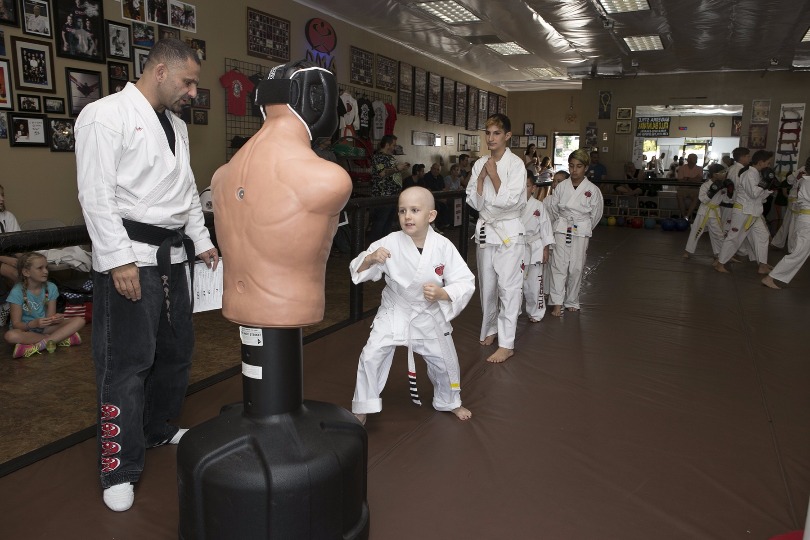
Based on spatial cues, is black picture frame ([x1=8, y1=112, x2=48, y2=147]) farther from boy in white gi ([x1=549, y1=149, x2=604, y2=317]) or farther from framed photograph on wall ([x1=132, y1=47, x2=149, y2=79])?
boy in white gi ([x1=549, y1=149, x2=604, y2=317])

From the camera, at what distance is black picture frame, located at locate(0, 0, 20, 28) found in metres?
4.58

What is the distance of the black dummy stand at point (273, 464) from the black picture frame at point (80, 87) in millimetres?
4411

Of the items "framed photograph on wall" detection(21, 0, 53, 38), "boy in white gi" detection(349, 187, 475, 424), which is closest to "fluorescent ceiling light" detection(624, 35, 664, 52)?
"framed photograph on wall" detection(21, 0, 53, 38)

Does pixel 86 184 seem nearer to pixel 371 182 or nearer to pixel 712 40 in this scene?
pixel 371 182

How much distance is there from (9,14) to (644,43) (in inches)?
361

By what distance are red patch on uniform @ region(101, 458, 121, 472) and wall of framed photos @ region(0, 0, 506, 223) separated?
3772 millimetres

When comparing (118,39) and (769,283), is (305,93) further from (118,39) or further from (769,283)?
(769,283)

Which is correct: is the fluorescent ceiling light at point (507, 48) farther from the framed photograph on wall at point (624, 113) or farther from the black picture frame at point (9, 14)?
the black picture frame at point (9, 14)

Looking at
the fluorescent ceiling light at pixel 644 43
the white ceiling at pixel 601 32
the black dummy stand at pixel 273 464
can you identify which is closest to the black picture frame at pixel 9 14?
the white ceiling at pixel 601 32

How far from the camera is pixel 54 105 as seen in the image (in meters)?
5.05

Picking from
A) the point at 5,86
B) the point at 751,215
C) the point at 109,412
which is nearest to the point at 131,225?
the point at 109,412

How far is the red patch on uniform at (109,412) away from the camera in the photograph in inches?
80.2

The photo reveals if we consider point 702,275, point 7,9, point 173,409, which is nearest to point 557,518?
point 173,409

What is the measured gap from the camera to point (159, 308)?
7.06 feet
